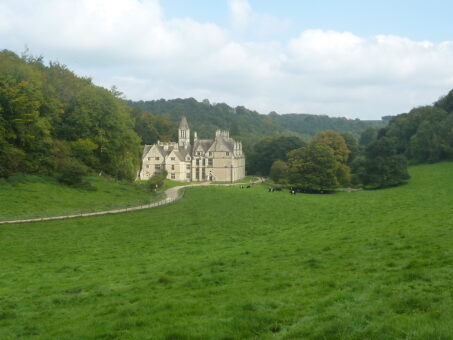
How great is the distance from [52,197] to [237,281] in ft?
101

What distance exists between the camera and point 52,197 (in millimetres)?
38125

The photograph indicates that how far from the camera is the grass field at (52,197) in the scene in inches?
1271

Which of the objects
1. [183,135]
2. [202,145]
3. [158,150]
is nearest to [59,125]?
[158,150]

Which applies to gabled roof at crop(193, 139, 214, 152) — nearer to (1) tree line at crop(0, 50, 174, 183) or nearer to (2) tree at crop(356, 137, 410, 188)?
(1) tree line at crop(0, 50, 174, 183)

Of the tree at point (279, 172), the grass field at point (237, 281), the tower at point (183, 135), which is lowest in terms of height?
the grass field at point (237, 281)

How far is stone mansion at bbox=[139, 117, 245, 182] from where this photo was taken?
3376 inches

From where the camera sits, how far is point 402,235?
16422 mm

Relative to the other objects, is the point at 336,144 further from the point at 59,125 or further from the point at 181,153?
the point at 59,125

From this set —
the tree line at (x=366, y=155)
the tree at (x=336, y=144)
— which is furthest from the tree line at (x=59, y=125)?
the tree at (x=336, y=144)

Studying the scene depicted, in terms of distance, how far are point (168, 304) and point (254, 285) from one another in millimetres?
2528

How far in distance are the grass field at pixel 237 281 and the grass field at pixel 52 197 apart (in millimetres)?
7715

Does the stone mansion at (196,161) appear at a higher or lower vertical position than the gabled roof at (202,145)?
lower

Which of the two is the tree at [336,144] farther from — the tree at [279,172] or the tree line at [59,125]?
the tree line at [59,125]

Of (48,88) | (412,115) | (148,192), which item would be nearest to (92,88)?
(48,88)
